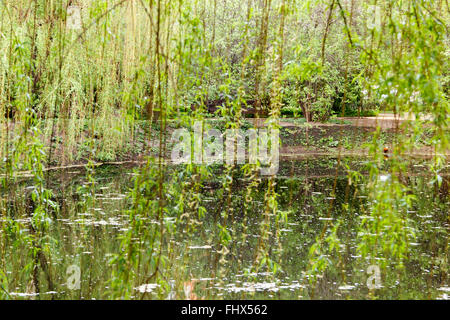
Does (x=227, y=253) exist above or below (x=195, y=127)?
below

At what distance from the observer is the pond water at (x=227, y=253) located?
365cm

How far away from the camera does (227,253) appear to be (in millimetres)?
4117

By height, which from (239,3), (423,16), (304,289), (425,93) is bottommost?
(304,289)

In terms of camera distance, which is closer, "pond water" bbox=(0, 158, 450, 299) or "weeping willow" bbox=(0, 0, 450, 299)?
"weeping willow" bbox=(0, 0, 450, 299)

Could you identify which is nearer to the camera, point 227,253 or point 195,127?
point 195,127

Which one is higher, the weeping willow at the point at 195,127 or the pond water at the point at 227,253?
the weeping willow at the point at 195,127

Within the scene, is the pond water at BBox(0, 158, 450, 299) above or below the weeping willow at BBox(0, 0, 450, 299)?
below

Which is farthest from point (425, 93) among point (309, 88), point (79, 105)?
point (309, 88)

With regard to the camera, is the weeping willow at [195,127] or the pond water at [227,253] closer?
the weeping willow at [195,127]

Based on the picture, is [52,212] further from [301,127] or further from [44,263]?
[301,127]

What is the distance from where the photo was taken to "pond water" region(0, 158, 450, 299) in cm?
365
